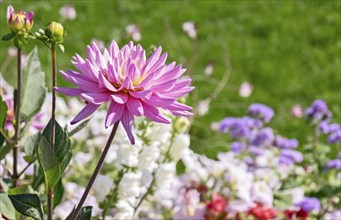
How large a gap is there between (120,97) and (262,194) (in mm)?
949

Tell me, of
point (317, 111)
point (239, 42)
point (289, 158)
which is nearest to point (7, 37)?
point (289, 158)

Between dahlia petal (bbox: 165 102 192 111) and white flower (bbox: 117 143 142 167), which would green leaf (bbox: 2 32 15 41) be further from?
white flower (bbox: 117 143 142 167)

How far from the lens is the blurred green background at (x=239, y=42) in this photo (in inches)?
139

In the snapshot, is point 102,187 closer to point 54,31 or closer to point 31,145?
point 31,145

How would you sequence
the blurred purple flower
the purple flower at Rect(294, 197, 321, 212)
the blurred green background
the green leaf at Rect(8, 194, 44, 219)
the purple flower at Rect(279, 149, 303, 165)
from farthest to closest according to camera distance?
the blurred green background < the blurred purple flower < the purple flower at Rect(279, 149, 303, 165) < the purple flower at Rect(294, 197, 321, 212) < the green leaf at Rect(8, 194, 44, 219)

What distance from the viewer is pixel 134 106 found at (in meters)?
0.82

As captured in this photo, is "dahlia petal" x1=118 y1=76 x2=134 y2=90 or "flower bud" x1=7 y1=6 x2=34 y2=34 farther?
"flower bud" x1=7 y1=6 x2=34 y2=34

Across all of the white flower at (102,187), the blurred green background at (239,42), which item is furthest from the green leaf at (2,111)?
the blurred green background at (239,42)

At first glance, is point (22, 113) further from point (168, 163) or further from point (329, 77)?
point (329, 77)

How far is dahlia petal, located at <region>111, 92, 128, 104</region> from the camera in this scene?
2.63 ft

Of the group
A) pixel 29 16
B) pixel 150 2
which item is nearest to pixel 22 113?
pixel 29 16

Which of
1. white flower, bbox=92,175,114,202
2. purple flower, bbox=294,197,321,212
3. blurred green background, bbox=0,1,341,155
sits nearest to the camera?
white flower, bbox=92,175,114,202

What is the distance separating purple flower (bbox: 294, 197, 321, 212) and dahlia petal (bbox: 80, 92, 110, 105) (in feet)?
3.14

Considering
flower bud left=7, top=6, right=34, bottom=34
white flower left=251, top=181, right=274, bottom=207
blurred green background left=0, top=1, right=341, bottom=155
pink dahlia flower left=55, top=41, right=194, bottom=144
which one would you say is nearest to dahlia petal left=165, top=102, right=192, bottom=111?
pink dahlia flower left=55, top=41, right=194, bottom=144
